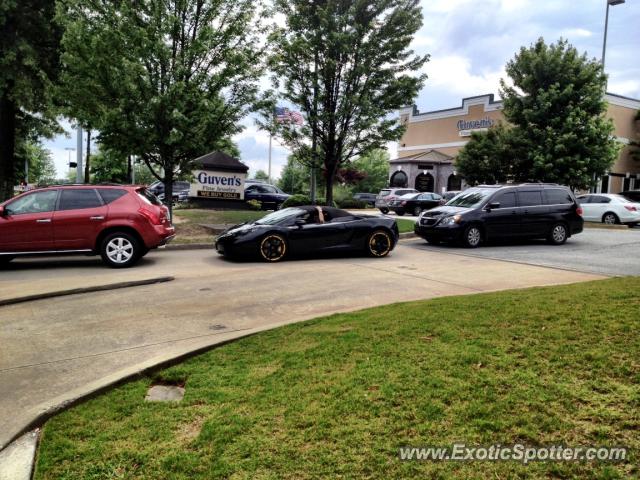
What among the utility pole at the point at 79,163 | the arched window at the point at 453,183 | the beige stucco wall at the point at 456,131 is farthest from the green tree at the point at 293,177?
the utility pole at the point at 79,163

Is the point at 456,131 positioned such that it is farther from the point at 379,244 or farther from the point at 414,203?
the point at 379,244

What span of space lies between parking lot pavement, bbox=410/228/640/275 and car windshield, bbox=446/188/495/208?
1.29m

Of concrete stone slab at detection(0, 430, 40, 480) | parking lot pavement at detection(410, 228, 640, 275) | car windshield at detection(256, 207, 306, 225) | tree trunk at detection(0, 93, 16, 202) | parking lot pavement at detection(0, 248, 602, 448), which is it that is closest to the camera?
concrete stone slab at detection(0, 430, 40, 480)

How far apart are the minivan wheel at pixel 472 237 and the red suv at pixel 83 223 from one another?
315 inches

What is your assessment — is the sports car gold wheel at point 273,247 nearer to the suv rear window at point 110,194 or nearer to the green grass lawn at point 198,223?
the suv rear window at point 110,194

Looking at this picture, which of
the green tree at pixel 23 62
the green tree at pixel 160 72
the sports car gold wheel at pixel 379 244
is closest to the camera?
the sports car gold wheel at pixel 379 244

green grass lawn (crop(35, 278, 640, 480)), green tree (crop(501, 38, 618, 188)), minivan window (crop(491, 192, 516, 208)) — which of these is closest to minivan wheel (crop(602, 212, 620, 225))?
green tree (crop(501, 38, 618, 188))

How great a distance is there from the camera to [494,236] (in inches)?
563

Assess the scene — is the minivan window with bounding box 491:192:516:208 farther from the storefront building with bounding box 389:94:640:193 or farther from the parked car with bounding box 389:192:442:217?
the storefront building with bounding box 389:94:640:193

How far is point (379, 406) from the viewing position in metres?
3.22

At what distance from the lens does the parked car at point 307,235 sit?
36.4 feet

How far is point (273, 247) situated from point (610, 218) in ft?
62.9

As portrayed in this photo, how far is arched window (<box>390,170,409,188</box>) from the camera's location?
45.4m

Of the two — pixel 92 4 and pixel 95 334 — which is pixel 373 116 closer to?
pixel 92 4
